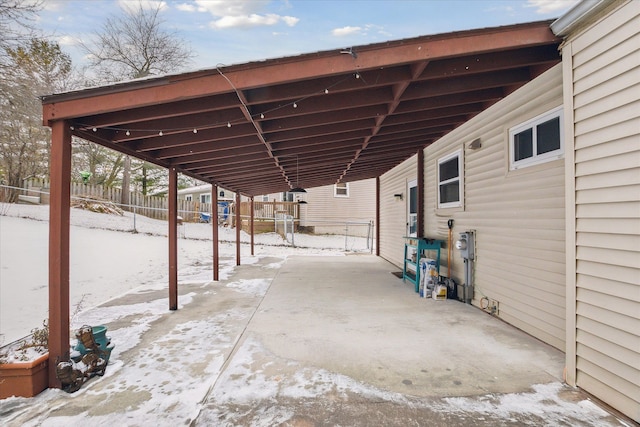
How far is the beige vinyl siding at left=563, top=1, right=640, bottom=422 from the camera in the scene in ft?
6.16

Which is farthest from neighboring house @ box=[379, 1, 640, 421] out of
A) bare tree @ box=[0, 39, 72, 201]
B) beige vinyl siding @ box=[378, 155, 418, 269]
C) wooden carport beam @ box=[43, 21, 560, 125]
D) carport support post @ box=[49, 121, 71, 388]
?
bare tree @ box=[0, 39, 72, 201]

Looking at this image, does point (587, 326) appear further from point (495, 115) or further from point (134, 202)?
point (134, 202)

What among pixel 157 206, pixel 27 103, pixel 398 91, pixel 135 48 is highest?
pixel 135 48

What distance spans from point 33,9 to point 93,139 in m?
8.52

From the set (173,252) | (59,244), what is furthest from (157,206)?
(59,244)

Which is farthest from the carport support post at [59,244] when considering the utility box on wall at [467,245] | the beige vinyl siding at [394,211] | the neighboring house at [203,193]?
the neighboring house at [203,193]

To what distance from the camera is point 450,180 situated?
5.23m

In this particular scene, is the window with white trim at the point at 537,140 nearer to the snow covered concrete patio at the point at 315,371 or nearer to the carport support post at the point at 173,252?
the snow covered concrete patio at the point at 315,371

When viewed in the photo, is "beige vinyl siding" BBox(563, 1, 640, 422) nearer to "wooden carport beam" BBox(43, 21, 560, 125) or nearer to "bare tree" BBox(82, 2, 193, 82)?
"wooden carport beam" BBox(43, 21, 560, 125)

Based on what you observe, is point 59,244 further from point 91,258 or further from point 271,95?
point 91,258

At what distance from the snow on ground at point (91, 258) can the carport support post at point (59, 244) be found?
1063 millimetres

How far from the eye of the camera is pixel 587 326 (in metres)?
2.16

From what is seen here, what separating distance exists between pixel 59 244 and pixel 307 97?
2.41m

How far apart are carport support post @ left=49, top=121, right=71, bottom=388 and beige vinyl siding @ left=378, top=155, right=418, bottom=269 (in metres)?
6.13
